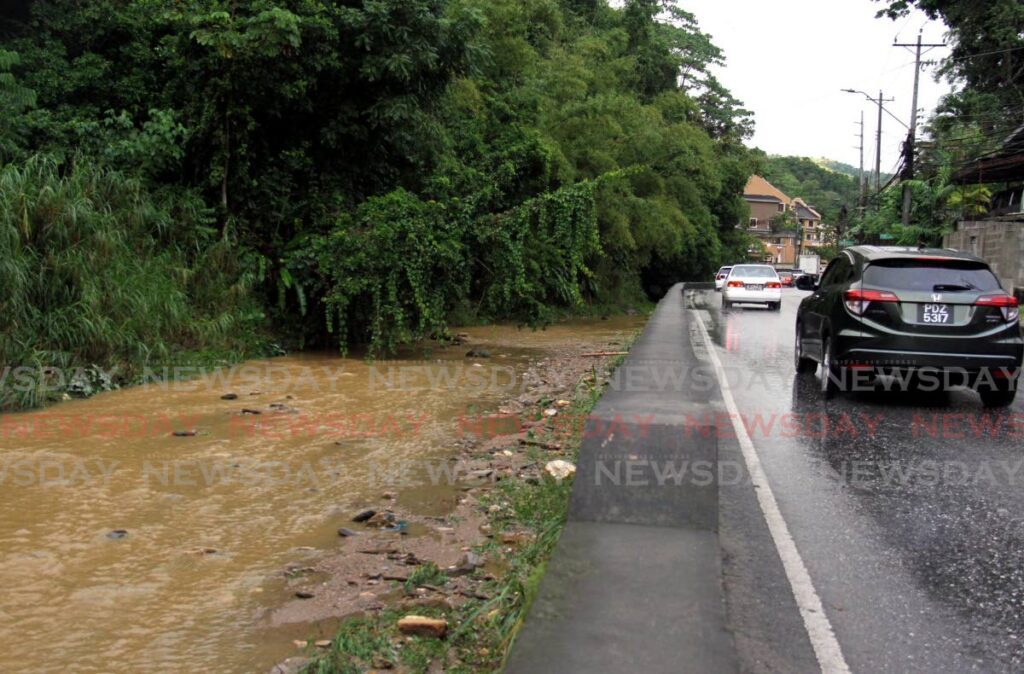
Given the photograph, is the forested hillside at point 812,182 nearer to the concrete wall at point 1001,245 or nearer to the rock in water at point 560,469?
the concrete wall at point 1001,245

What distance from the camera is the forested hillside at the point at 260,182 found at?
12.4m

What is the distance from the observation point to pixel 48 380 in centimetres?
1050

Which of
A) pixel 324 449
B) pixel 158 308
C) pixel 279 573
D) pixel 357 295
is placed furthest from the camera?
pixel 357 295

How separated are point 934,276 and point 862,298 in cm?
76

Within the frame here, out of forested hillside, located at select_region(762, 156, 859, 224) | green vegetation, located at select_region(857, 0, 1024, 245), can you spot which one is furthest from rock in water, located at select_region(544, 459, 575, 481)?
forested hillside, located at select_region(762, 156, 859, 224)

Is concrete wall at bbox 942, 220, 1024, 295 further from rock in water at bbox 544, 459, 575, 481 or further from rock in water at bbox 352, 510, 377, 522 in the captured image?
rock in water at bbox 352, 510, 377, 522

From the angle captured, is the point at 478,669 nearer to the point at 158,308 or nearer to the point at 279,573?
the point at 279,573

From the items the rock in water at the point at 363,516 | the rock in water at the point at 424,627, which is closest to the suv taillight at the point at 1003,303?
the rock in water at the point at 363,516

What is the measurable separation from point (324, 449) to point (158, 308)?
5.43 meters

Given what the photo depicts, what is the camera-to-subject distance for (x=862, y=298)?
9.21m

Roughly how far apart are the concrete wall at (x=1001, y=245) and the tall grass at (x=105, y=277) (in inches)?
808

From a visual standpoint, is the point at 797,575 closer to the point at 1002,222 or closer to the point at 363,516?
the point at 363,516

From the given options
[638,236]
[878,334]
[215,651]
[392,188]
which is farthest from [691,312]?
[215,651]

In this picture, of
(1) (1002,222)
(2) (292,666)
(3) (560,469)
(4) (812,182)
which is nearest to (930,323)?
(3) (560,469)
